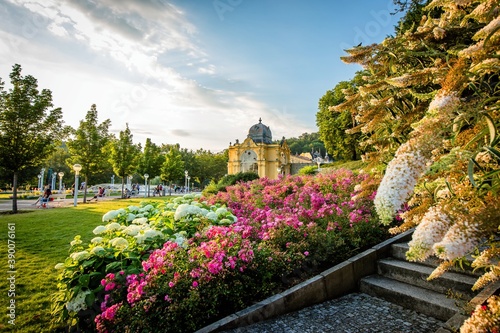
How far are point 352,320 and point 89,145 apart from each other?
25.2 meters

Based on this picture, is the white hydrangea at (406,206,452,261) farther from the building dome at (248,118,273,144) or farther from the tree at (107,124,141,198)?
the building dome at (248,118,273,144)

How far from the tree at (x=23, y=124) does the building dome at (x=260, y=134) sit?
4718 centimetres

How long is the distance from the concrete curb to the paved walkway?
3.4 inches

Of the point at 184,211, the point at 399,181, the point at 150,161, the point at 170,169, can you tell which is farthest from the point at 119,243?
the point at 170,169

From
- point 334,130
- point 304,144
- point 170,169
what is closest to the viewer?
point 334,130

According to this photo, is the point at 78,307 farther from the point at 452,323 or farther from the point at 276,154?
the point at 276,154

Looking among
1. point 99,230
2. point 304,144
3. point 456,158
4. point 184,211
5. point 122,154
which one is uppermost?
point 304,144

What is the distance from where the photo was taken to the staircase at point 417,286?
3506mm

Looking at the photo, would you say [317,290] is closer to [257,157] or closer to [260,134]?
[257,157]

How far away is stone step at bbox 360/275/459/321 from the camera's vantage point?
Answer: 3424mm

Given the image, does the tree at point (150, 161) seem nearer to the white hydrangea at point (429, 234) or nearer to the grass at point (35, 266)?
the grass at point (35, 266)

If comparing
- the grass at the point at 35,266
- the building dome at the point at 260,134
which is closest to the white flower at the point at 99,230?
the grass at the point at 35,266

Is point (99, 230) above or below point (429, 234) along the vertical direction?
below

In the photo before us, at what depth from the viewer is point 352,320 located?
138 inches
